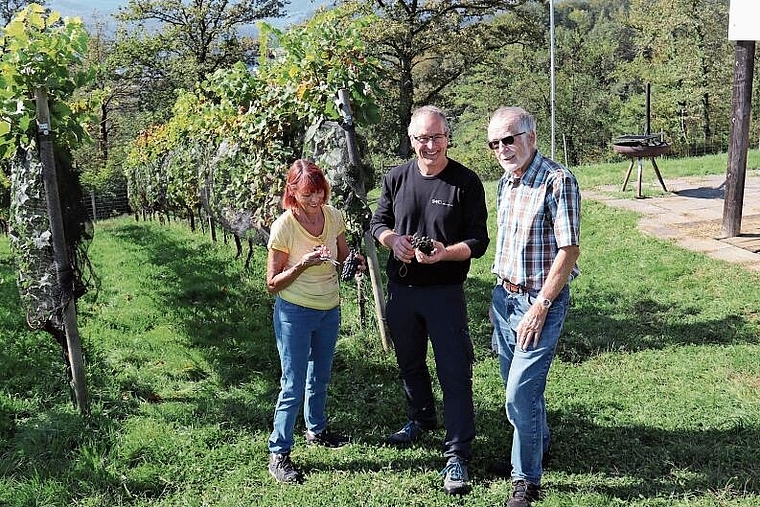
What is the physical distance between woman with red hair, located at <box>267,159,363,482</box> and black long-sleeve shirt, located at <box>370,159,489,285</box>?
362 millimetres

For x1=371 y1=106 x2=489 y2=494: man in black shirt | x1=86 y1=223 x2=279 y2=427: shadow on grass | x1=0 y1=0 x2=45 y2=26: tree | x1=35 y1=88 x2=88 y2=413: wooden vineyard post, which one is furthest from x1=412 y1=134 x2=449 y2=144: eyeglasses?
x1=0 y1=0 x2=45 y2=26: tree

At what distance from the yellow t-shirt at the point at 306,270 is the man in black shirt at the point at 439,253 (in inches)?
11.9

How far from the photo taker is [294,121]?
4.83m

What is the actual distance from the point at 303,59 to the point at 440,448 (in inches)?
110

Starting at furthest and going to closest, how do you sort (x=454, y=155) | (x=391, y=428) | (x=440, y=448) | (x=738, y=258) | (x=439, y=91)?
(x=454, y=155)
(x=439, y=91)
(x=738, y=258)
(x=391, y=428)
(x=440, y=448)

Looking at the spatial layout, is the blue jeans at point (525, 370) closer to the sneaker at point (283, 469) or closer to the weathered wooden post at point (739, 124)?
the sneaker at point (283, 469)

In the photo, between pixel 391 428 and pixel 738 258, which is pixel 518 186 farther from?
pixel 738 258

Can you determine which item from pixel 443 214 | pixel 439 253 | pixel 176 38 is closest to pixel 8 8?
pixel 176 38

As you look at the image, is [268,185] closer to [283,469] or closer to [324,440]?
[324,440]

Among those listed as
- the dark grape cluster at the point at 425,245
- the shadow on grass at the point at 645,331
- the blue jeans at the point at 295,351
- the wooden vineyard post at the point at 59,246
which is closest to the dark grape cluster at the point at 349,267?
the blue jeans at the point at 295,351

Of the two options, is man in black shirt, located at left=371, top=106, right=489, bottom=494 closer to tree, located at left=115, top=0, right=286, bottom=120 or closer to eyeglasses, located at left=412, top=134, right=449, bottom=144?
eyeglasses, located at left=412, top=134, right=449, bottom=144

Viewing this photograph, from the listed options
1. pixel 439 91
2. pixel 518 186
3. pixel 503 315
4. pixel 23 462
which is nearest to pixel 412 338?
pixel 503 315

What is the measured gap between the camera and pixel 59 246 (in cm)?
370

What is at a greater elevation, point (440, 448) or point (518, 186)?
point (518, 186)
